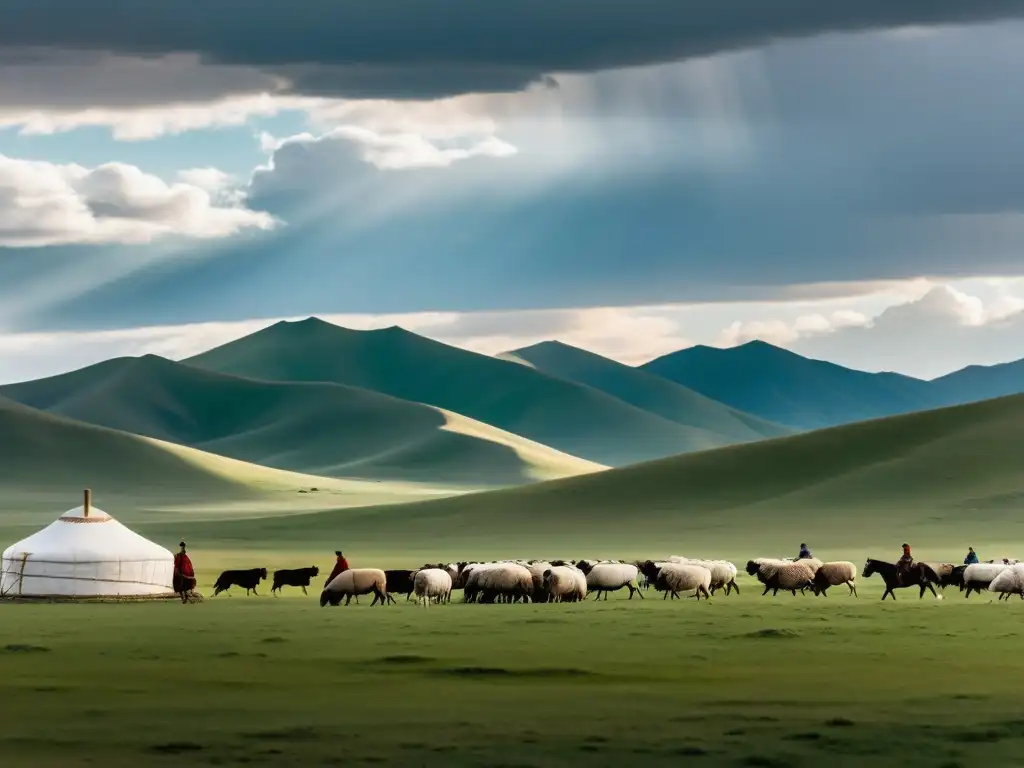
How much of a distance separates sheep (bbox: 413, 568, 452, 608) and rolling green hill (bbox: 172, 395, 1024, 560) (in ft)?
87.9

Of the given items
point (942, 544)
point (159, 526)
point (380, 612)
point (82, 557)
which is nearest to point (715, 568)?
point (380, 612)

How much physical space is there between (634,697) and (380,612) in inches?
579

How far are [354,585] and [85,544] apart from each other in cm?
645

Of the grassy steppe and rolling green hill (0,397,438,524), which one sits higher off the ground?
rolling green hill (0,397,438,524)

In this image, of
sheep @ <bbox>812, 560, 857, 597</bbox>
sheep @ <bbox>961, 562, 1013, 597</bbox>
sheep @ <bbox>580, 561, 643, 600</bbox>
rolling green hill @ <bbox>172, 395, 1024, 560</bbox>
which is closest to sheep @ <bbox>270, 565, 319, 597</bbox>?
sheep @ <bbox>580, 561, 643, 600</bbox>

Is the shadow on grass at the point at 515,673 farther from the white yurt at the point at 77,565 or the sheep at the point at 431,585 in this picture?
the white yurt at the point at 77,565

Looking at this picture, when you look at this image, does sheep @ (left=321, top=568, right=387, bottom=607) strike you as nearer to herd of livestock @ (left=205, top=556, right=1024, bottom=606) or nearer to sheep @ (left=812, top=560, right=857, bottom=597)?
herd of livestock @ (left=205, top=556, right=1024, bottom=606)

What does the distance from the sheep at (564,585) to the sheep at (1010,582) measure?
365 inches

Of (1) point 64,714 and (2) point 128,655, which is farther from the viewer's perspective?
(2) point 128,655

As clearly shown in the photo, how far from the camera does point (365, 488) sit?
580 ft

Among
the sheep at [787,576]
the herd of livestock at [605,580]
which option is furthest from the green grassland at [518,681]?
the sheep at [787,576]

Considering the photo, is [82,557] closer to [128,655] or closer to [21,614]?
[21,614]

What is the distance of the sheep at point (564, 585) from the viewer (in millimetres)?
40156

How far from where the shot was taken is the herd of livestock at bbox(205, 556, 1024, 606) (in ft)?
132
